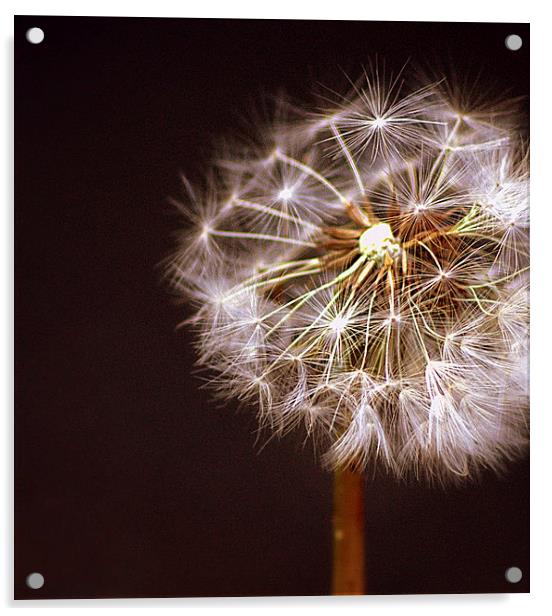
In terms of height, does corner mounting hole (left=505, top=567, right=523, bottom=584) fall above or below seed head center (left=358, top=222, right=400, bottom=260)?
below

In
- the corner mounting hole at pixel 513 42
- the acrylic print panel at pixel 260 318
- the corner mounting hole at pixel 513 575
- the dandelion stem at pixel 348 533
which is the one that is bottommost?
the corner mounting hole at pixel 513 575

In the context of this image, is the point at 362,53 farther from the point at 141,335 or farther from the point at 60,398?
the point at 60,398

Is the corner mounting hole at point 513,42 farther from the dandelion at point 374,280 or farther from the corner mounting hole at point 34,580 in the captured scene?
the corner mounting hole at point 34,580

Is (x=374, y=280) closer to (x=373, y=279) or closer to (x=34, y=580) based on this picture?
(x=373, y=279)

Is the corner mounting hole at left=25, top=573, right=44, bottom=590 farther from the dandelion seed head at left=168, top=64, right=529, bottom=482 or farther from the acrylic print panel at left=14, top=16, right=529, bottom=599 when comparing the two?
the dandelion seed head at left=168, top=64, right=529, bottom=482

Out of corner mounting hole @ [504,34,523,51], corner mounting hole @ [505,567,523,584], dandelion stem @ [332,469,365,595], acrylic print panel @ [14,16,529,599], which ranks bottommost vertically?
corner mounting hole @ [505,567,523,584]

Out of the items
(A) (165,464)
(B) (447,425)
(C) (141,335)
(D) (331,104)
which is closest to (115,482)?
(A) (165,464)

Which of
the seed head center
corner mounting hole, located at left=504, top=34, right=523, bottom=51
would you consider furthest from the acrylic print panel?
corner mounting hole, located at left=504, top=34, right=523, bottom=51

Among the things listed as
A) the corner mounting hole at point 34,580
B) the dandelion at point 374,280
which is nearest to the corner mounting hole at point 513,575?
the dandelion at point 374,280
